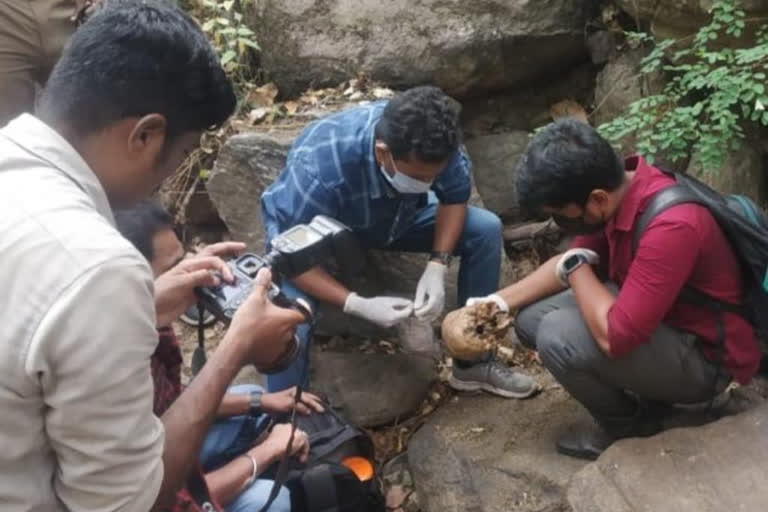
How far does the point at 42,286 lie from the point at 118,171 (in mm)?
326

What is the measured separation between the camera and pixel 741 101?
10.5ft

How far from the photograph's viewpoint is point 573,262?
2.73m

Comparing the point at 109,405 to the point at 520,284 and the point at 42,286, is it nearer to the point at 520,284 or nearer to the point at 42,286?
the point at 42,286

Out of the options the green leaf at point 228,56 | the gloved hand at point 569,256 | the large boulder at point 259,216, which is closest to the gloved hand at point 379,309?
the large boulder at point 259,216

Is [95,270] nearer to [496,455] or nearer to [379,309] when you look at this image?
[379,309]

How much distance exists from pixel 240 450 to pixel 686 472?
4.47 feet

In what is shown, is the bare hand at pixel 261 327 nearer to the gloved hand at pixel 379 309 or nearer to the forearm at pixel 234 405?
the forearm at pixel 234 405

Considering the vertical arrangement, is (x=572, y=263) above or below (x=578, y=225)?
below

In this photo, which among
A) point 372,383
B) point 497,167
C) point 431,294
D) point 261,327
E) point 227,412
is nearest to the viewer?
point 261,327

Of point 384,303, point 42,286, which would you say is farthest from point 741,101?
point 42,286

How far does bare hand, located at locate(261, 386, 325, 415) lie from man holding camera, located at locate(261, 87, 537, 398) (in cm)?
20

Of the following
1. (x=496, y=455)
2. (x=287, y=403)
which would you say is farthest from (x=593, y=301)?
(x=287, y=403)

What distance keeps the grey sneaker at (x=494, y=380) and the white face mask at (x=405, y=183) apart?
0.81 m

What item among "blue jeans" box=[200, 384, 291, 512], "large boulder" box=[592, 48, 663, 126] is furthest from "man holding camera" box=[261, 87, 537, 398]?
"large boulder" box=[592, 48, 663, 126]
